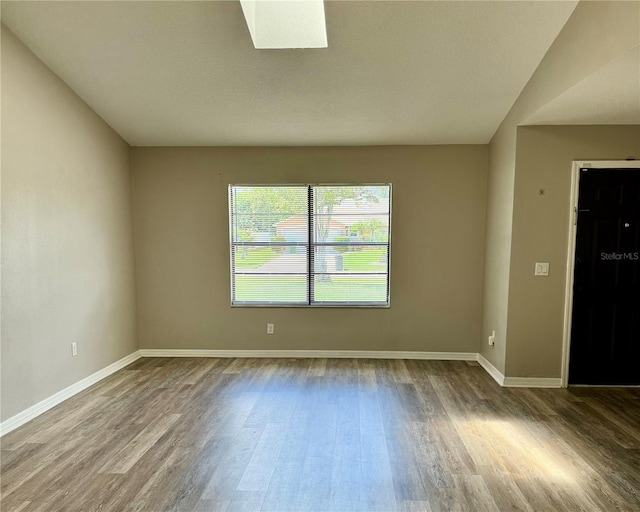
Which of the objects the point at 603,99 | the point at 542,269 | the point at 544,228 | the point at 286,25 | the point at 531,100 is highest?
the point at 286,25

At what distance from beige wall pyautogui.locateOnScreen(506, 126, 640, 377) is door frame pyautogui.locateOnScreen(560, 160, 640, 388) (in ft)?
0.11

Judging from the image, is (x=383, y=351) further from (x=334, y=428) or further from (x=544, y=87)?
(x=544, y=87)

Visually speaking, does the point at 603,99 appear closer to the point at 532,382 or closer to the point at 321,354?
the point at 532,382

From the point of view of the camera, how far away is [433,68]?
10.2 ft

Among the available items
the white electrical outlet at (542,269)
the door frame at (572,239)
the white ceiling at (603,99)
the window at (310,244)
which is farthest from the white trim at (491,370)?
the white ceiling at (603,99)

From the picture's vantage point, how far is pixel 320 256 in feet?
14.6

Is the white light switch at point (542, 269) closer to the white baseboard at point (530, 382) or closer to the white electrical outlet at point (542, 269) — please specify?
the white electrical outlet at point (542, 269)

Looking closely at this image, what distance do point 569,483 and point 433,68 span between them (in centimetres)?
305

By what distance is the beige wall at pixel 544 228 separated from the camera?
343cm

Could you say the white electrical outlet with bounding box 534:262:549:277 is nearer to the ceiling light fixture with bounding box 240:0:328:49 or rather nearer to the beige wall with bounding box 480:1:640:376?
the beige wall with bounding box 480:1:640:376

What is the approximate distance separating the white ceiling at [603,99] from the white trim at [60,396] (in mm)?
4708

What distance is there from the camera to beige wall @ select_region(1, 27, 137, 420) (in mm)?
2854

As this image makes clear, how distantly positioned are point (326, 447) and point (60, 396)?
245 cm

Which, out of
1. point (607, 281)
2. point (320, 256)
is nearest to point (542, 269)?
point (607, 281)
